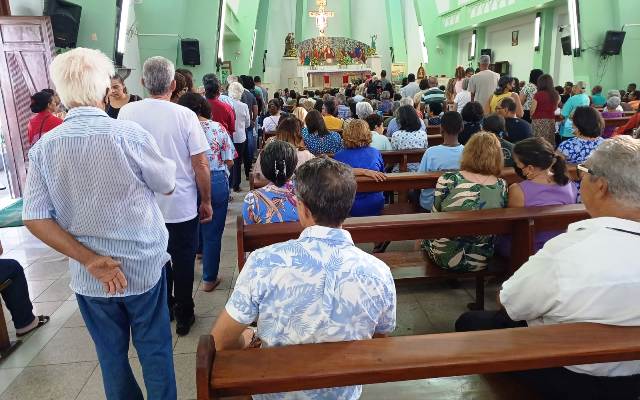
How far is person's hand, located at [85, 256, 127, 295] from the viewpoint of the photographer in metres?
1.63

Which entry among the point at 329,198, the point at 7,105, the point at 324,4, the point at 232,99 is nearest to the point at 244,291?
the point at 329,198

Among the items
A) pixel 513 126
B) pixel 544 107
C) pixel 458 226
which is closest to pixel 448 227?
pixel 458 226

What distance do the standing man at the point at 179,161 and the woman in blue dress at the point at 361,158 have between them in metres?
1.26

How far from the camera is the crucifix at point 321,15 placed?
26359 millimetres

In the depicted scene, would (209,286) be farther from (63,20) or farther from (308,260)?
(63,20)

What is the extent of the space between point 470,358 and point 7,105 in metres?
6.96

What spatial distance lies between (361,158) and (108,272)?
2.32 m

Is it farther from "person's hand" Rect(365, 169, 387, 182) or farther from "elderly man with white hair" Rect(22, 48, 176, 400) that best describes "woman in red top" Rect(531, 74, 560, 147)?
"elderly man with white hair" Rect(22, 48, 176, 400)

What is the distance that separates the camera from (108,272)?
165 cm

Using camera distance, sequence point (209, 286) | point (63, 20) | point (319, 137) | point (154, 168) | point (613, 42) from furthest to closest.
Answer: point (613, 42) < point (63, 20) < point (319, 137) < point (209, 286) < point (154, 168)

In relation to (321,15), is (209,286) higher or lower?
lower

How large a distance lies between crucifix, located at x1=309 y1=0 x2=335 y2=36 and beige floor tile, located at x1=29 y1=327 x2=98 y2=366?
2581 centimetres

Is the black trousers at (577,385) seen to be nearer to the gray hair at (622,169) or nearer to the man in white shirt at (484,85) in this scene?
the gray hair at (622,169)


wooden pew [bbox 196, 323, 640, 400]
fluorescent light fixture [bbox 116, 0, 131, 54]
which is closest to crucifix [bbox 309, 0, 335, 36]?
fluorescent light fixture [bbox 116, 0, 131, 54]
